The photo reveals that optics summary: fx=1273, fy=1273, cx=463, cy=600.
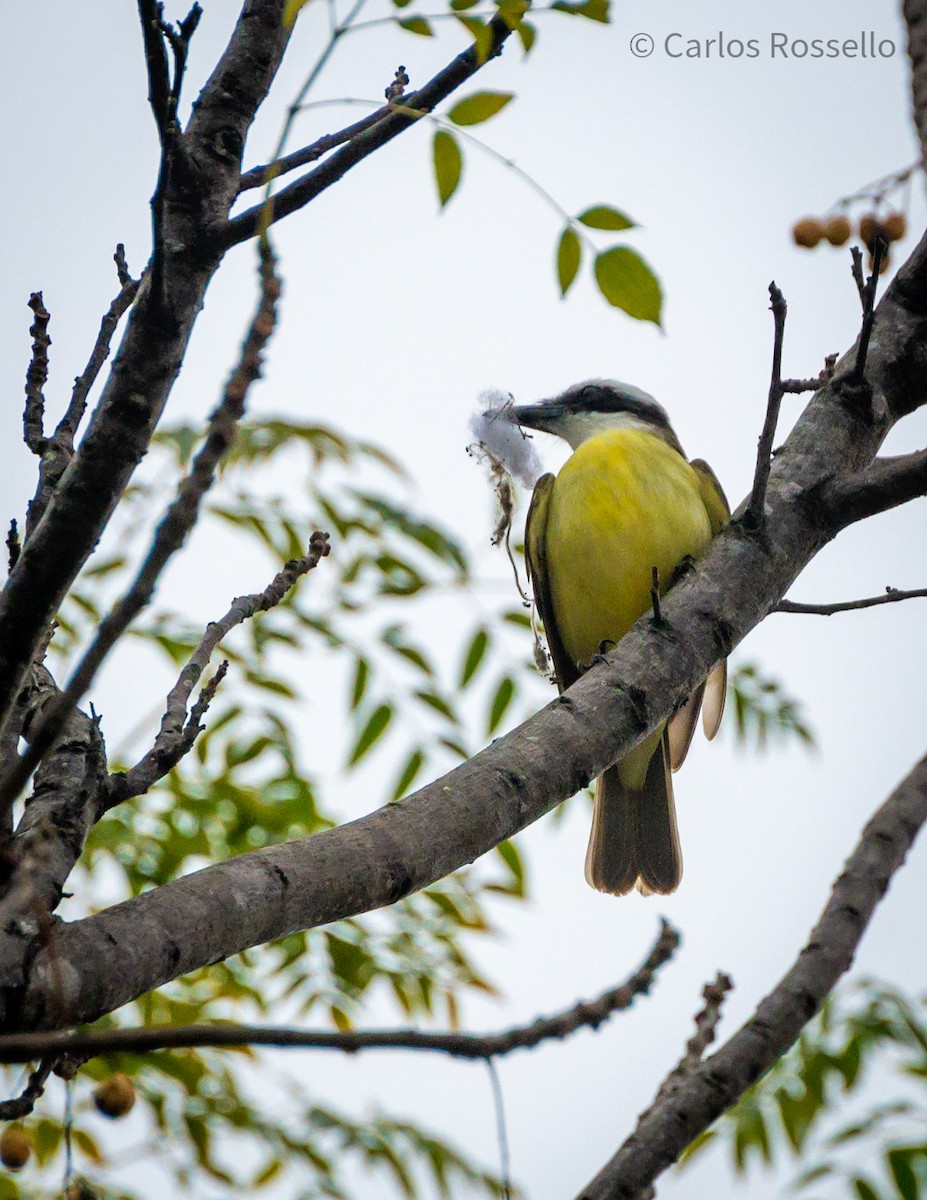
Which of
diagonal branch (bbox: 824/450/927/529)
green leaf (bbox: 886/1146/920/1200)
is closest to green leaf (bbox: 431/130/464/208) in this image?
diagonal branch (bbox: 824/450/927/529)

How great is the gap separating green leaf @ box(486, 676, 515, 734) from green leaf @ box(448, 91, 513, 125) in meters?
2.11

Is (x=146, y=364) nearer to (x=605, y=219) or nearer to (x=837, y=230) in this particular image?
(x=605, y=219)

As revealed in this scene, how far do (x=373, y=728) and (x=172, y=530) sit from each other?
8.71 ft

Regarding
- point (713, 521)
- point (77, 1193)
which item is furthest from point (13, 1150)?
point (713, 521)

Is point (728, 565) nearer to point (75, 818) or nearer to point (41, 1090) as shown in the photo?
point (75, 818)

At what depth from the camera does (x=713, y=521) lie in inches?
178

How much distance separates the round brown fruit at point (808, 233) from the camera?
10.2 feet

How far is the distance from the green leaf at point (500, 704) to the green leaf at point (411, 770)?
285 millimetres

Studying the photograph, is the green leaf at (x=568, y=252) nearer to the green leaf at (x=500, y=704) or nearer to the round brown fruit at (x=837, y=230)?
the round brown fruit at (x=837, y=230)

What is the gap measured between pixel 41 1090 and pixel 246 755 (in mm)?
2109

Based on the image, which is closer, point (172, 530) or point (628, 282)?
point (172, 530)

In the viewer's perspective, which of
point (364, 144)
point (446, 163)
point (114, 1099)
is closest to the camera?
point (364, 144)

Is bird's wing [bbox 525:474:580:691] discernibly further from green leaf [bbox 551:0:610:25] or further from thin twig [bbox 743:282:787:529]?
green leaf [bbox 551:0:610:25]

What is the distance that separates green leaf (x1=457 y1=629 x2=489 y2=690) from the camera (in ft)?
13.0
